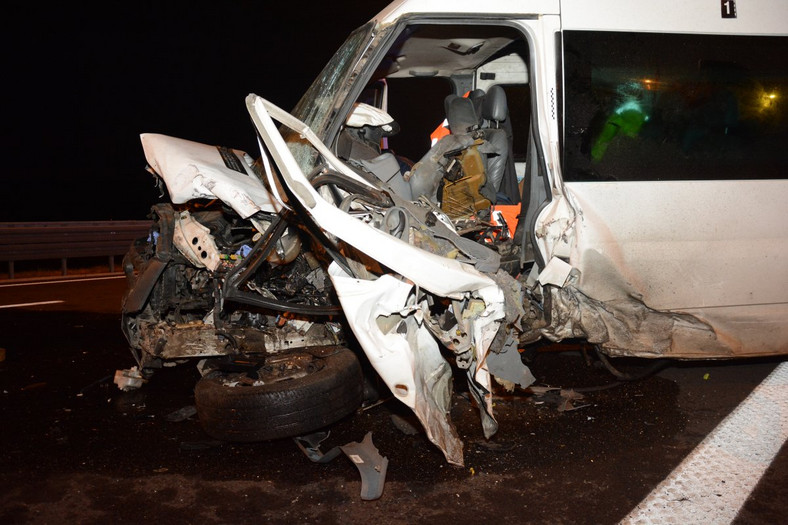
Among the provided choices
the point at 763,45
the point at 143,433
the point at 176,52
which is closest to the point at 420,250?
the point at 143,433

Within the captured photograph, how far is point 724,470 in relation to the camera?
3369 mm

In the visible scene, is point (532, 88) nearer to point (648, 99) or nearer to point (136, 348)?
point (648, 99)

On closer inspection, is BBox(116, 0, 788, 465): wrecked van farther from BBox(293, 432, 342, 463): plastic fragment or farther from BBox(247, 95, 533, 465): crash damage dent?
BBox(293, 432, 342, 463): plastic fragment

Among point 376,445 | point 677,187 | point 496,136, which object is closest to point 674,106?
point 677,187

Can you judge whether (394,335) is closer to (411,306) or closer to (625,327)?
(411,306)

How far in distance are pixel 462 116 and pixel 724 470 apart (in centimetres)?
268

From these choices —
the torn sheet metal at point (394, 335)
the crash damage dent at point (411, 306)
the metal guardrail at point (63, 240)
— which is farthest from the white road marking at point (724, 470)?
the metal guardrail at point (63, 240)

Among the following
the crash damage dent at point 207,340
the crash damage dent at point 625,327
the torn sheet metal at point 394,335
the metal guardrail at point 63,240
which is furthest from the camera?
the metal guardrail at point 63,240

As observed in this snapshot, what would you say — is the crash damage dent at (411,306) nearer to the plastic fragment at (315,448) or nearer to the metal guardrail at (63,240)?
the plastic fragment at (315,448)

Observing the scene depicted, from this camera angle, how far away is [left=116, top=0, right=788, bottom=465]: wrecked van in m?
3.37

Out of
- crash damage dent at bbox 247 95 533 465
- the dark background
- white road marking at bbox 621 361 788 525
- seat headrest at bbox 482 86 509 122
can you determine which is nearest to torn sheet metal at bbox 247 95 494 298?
crash damage dent at bbox 247 95 533 465

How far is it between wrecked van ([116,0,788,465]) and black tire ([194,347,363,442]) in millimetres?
11

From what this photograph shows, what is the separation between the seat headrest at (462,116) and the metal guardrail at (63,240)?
298 inches

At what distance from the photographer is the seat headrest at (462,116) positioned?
174 inches
